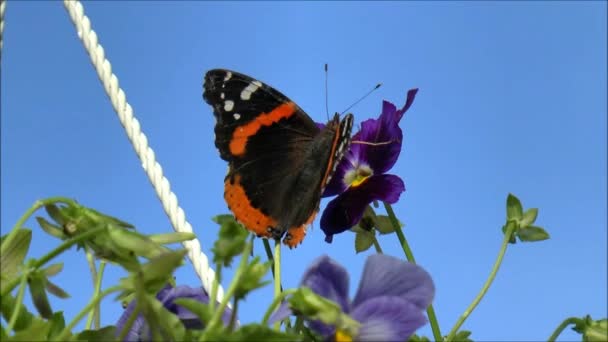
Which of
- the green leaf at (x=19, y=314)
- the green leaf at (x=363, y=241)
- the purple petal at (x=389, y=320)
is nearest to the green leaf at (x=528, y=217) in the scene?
the green leaf at (x=363, y=241)

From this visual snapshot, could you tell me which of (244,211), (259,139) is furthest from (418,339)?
(259,139)

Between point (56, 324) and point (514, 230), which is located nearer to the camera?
point (56, 324)

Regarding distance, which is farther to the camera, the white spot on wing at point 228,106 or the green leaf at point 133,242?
the white spot on wing at point 228,106

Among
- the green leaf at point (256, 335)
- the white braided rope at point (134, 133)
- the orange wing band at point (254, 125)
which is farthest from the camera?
the orange wing band at point (254, 125)

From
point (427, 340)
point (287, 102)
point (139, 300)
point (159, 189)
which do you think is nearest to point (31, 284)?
point (139, 300)

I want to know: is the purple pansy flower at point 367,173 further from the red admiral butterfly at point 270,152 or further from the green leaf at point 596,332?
the green leaf at point 596,332

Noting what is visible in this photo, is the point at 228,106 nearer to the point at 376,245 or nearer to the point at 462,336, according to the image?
the point at 376,245

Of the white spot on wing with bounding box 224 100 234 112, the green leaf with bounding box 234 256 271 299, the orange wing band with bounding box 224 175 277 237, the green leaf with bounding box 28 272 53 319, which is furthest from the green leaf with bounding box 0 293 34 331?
the white spot on wing with bounding box 224 100 234 112
